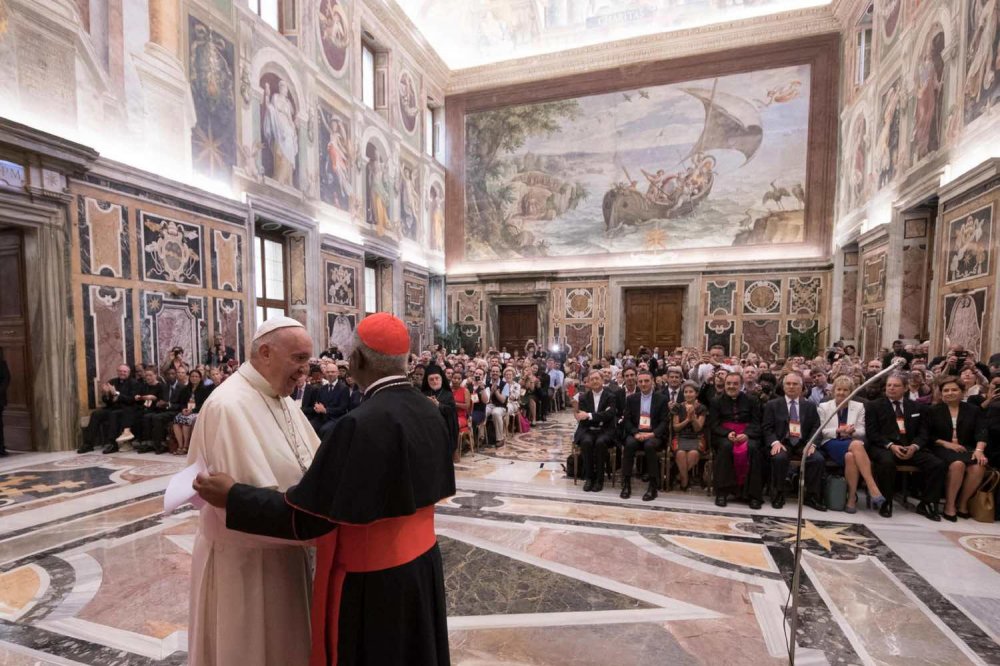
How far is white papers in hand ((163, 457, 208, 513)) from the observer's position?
1.55 metres

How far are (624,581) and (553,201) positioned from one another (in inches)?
660

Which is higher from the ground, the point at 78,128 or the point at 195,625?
the point at 78,128

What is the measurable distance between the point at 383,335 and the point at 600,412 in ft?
15.8

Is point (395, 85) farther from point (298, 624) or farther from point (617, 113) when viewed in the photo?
point (298, 624)

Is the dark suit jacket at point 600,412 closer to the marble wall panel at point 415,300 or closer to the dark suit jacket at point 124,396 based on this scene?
the dark suit jacket at point 124,396

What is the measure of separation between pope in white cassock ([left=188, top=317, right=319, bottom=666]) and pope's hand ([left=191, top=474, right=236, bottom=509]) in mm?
109

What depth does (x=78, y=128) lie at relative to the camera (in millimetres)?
7230

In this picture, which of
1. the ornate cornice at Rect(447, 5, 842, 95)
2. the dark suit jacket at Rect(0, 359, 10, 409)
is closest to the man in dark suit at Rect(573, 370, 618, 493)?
the dark suit jacket at Rect(0, 359, 10, 409)

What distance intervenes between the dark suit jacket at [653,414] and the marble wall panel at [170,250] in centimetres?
825

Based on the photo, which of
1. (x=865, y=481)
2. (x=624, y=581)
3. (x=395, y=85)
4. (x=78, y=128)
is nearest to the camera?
(x=624, y=581)

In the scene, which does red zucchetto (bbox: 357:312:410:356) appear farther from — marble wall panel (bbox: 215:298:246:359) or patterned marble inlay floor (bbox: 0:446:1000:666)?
marble wall panel (bbox: 215:298:246:359)

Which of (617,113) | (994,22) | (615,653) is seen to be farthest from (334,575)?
(617,113)

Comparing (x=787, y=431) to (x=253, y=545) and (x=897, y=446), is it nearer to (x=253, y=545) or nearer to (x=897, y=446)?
(x=897, y=446)

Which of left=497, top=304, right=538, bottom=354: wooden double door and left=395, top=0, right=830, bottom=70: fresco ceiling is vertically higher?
left=395, top=0, right=830, bottom=70: fresco ceiling
